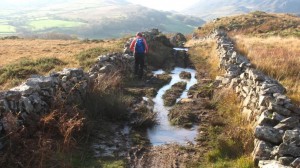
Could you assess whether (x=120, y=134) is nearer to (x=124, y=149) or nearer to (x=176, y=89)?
(x=124, y=149)

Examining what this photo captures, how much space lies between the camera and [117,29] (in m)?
186

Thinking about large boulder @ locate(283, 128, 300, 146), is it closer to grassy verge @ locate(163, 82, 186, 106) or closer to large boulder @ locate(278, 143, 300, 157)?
large boulder @ locate(278, 143, 300, 157)

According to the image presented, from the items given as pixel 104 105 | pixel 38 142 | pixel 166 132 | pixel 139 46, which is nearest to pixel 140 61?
pixel 139 46

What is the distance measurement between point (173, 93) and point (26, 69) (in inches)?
326

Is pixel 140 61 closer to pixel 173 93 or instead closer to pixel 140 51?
pixel 140 51

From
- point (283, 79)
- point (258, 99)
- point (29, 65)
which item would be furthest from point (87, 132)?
point (29, 65)

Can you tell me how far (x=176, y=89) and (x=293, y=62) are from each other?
203 inches

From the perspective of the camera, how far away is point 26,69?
20297 mm

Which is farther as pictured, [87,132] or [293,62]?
[293,62]

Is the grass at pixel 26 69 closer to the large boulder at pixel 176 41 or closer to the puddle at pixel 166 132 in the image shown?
the puddle at pixel 166 132

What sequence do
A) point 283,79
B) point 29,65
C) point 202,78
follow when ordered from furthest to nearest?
point 29,65
point 202,78
point 283,79

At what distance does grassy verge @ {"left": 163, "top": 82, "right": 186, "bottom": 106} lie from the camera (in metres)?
15.3

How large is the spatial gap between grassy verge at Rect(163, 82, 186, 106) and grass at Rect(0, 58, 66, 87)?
22.5ft

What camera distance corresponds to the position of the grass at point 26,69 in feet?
61.9
